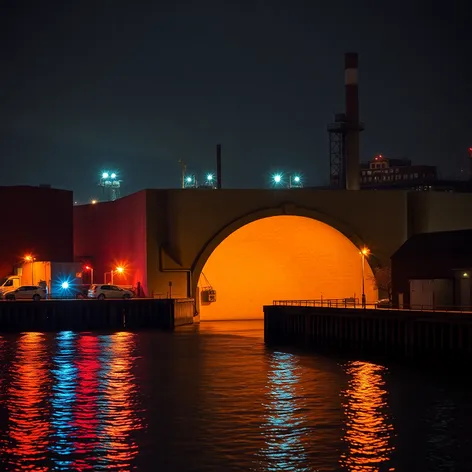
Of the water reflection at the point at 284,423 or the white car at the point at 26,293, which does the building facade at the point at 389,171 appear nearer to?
the white car at the point at 26,293

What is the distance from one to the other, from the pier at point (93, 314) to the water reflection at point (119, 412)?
37.6ft

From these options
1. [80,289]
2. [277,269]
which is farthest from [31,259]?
[277,269]

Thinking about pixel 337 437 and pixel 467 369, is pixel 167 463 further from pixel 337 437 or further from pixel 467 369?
pixel 467 369

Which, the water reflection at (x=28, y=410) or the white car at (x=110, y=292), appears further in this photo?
the white car at (x=110, y=292)

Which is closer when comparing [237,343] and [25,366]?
[25,366]

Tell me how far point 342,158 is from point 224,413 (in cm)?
4546

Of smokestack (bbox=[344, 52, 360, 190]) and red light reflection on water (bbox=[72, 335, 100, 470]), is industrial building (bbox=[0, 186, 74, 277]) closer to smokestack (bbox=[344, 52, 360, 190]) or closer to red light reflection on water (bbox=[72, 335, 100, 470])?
smokestack (bbox=[344, 52, 360, 190])

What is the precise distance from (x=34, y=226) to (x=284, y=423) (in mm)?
39856

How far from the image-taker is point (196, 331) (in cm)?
5050

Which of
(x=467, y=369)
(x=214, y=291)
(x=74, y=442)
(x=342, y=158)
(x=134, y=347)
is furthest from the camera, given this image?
(x=342, y=158)

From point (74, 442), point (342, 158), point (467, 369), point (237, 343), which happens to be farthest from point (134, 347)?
point (342, 158)

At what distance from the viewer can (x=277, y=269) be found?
6100 cm

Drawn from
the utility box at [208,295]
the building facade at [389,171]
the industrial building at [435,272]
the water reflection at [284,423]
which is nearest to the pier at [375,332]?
the industrial building at [435,272]

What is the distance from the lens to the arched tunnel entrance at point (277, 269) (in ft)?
190
